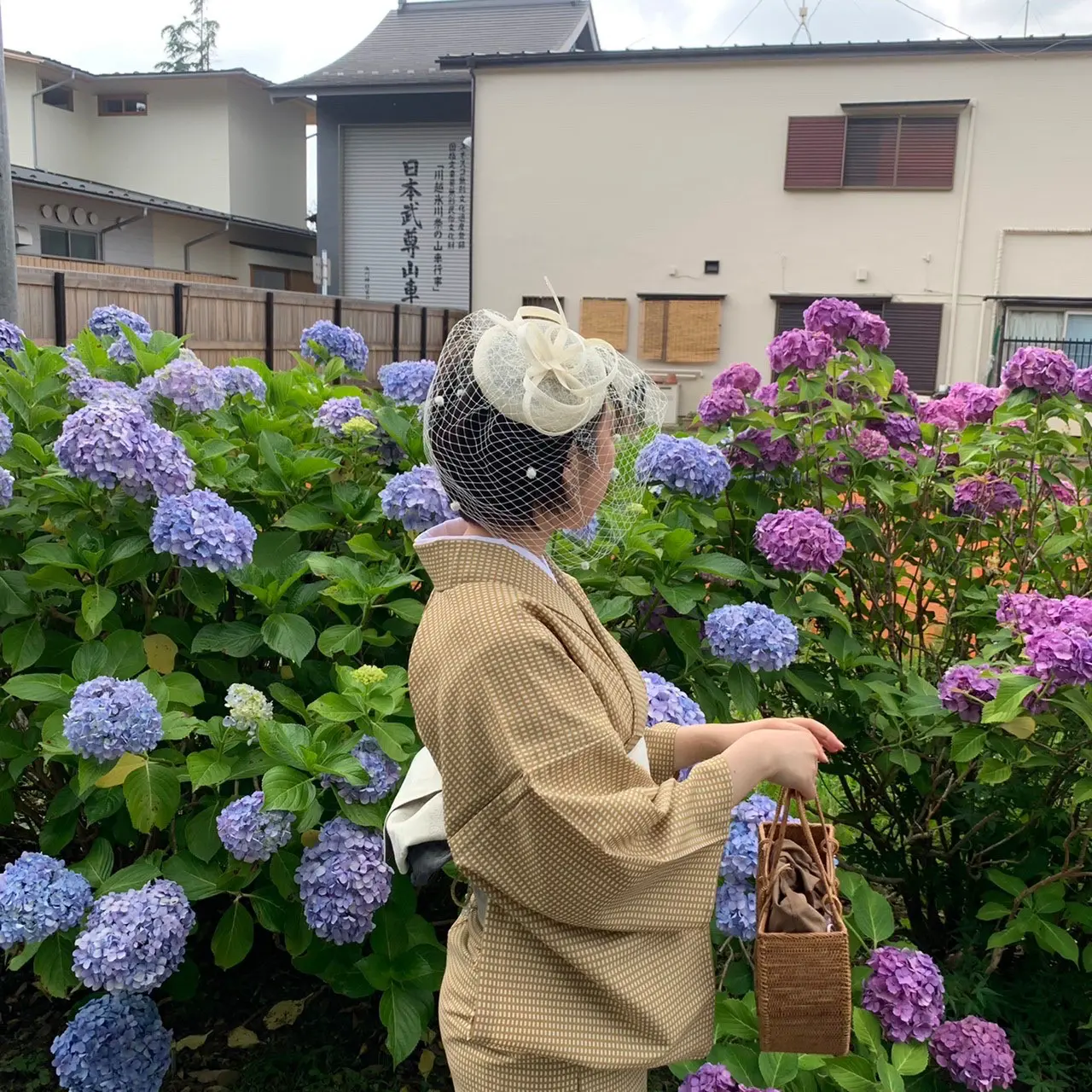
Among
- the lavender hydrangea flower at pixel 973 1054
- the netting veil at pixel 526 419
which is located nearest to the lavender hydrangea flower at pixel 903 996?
the lavender hydrangea flower at pixel 973 1054

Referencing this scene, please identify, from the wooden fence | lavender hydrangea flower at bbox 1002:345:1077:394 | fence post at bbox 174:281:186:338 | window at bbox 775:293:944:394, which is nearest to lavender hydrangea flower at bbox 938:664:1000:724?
lavender hydrangea flower at bbox 1002:345:1077:394

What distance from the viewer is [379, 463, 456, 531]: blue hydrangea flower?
2078mm

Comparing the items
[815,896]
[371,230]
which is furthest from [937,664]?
[371,230]

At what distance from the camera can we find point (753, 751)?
1.21m

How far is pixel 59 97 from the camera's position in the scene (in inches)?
795

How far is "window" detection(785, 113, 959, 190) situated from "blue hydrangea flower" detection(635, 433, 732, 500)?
14.1 meters

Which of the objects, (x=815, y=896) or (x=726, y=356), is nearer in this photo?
(x=815, y=896)

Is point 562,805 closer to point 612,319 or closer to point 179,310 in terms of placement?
point 179,310

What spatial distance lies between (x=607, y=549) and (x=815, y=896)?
70 centimetres

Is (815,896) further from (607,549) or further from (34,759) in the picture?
(34,759)

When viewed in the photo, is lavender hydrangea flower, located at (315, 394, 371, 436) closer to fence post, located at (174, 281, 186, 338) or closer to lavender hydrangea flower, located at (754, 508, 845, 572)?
lavender hydrangea flower, located at (754, 508, 845, 572)

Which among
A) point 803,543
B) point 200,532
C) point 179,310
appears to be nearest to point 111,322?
point 200,532

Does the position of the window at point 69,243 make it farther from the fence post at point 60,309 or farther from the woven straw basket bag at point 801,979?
the woven straw basket bag at point 801,979

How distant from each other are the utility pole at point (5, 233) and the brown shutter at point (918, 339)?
1266cm
